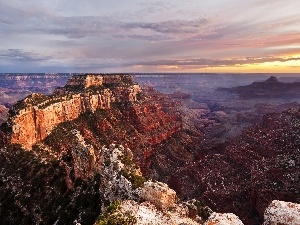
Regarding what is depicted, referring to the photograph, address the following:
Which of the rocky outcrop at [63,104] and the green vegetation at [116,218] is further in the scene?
the rocky outcrop at [63,104]

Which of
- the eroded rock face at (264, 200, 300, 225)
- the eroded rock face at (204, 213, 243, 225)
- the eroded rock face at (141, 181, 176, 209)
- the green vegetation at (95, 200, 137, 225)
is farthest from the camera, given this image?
the eroded rock face at (141, 181, 176, 209)

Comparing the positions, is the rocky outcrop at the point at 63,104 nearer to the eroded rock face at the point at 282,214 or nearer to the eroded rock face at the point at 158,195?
the eroded rock face at the point at 158,195

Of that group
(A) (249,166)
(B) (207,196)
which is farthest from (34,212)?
(A) (249,166)

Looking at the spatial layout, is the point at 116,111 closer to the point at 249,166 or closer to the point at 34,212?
the point at 249,166

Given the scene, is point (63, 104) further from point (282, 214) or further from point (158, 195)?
point (282, 214)

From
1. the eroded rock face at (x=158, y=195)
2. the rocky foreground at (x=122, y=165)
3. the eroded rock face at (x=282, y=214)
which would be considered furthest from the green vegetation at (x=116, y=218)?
the eroded rock face at (x=282, y=214)

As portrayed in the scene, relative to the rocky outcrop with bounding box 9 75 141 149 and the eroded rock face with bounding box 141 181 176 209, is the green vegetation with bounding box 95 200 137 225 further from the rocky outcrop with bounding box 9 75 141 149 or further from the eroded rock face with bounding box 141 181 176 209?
the rocky outcrop with bounding box 9 75 141 149

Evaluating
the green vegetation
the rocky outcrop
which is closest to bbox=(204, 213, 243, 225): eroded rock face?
the green vegetation
